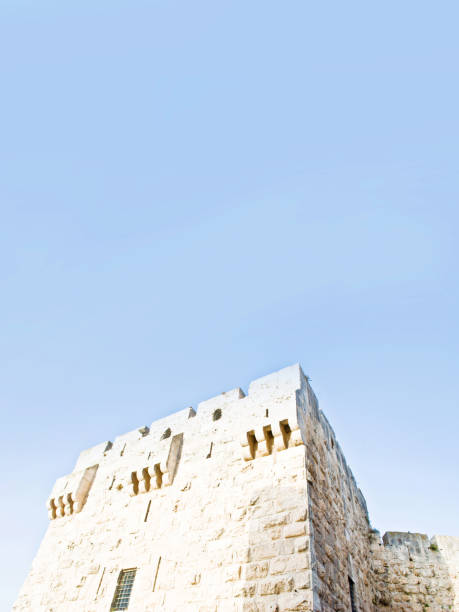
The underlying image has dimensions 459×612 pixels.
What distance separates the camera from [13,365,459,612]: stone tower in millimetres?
6070

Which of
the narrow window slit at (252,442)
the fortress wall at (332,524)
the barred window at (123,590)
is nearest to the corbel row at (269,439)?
the narrow window slit at (252,442)

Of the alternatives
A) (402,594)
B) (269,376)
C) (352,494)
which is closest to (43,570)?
(269,376)

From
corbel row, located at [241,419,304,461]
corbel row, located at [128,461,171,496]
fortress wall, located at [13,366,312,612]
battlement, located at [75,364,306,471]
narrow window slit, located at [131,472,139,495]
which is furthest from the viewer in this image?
narrow window slit, located at [131,472,139,495]

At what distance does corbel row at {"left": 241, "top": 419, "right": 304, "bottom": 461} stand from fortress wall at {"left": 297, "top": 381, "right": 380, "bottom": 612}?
317 millimetres

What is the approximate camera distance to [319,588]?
5.56 m

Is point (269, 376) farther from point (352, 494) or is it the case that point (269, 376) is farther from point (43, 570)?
point (43, 570)

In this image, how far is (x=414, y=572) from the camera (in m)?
10.1

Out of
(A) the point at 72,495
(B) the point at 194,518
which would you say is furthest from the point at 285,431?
(A) the point at 72,495

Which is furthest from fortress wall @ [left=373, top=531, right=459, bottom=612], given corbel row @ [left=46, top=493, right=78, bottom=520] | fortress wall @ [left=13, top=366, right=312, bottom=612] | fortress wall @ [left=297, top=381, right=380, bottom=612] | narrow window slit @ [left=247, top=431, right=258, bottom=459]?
corbel row @ [left=46, top=493, right=78, bottom=520]

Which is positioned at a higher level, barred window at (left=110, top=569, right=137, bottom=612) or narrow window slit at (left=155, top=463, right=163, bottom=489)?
narrow window slit at (left=155, top=463, right=163, bottom=489)

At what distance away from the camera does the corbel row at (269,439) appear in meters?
7.08

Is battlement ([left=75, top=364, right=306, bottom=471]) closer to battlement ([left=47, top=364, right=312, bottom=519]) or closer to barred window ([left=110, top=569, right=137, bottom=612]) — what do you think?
battlement ([left=47, top=364, right=312, bottom=519])

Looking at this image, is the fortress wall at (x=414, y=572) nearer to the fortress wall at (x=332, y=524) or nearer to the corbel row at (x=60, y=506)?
the fortress wall at (x=332, y=524)

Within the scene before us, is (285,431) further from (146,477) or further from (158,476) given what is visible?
(146,477)
